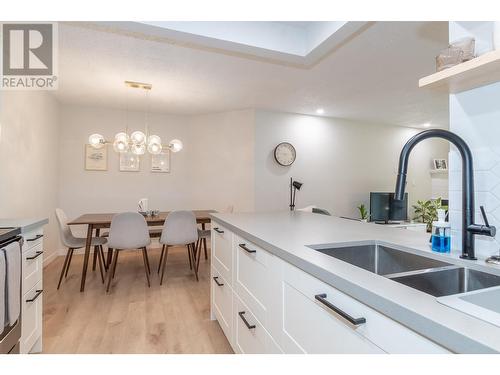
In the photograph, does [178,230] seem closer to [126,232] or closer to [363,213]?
[126,232]

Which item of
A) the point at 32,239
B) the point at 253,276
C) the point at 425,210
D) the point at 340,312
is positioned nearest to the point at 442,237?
the point at 340,312

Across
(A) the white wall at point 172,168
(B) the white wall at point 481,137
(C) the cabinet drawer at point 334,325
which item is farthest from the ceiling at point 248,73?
(C) the cabinet drawer at point 334,325

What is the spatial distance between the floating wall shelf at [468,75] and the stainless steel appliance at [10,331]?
1955mm

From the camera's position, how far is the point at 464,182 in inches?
39.5

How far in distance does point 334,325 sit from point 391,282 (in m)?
0.21

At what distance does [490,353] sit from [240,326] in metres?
1.32

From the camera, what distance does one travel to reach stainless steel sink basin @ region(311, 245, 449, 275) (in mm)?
1164

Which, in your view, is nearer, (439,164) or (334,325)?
(334,325)

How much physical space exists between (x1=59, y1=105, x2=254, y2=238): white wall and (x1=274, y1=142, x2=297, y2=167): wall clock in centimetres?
47

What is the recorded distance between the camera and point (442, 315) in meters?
0.55

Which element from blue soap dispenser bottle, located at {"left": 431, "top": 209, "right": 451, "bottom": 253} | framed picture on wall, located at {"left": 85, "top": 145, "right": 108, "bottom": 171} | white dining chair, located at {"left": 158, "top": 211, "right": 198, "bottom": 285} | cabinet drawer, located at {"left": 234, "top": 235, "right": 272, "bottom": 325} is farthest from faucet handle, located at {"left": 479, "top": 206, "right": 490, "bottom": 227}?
framed picture on wall, located at {"left": 85, "top": 145, "right": 108, "bottom": 171}

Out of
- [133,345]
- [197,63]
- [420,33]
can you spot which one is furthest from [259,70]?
[133,345]
